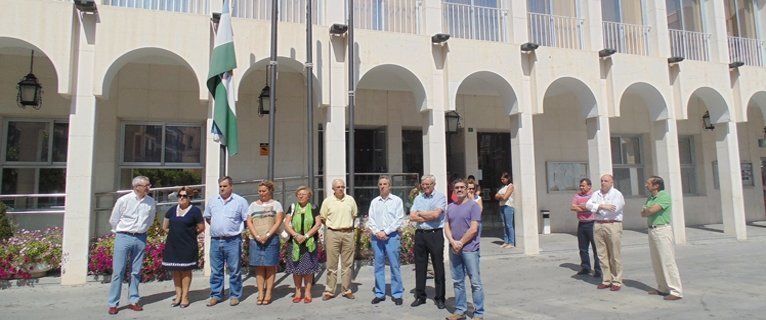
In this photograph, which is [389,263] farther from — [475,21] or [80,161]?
[475,21]

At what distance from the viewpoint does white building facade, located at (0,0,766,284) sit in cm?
827

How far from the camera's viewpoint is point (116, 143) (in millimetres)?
10789

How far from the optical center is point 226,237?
21.2 feet

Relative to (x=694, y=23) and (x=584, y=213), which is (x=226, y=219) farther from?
(x=694, y=23)

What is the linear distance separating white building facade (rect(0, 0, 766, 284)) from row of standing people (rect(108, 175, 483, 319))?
1.65 m

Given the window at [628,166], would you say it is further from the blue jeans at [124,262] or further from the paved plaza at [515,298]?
the blue jeans at [124,262]

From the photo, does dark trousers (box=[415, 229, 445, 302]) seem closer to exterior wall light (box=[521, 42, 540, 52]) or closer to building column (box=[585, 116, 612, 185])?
exterior wall light (box=[521, 42, 540, 52])

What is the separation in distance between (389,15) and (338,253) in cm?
612

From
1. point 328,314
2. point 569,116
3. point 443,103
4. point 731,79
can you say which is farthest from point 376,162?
point 731,79

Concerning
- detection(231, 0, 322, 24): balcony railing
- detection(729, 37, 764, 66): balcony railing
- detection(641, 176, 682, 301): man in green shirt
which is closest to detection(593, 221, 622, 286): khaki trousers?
detection(641, 176, 682, 301): man in green shirt

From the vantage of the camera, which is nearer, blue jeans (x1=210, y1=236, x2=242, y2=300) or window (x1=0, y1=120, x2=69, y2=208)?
blue jeans (x1=210, y1=236, x2=242, y2=300)

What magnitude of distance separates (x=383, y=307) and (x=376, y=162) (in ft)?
23.8

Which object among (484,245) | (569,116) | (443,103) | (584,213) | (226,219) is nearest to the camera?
(226,219)

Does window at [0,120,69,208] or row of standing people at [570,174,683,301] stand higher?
window at [0,120,69,208]
